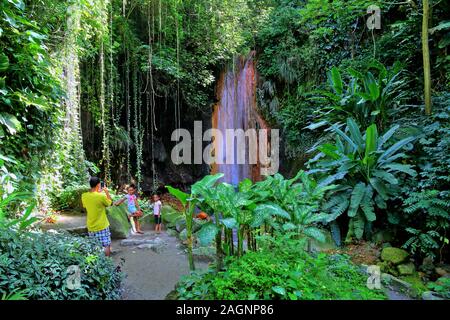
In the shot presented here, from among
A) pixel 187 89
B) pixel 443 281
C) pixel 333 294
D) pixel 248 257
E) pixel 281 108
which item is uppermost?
pixel 187 89

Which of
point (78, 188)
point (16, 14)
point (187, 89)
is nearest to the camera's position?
point (16, 14)

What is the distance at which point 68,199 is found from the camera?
5562 millimetres

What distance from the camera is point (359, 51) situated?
783 centimetres

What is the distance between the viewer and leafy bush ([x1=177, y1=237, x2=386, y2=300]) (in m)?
2.15

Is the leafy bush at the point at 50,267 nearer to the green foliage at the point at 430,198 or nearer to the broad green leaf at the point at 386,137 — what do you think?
the green foliage at the point at 430,198

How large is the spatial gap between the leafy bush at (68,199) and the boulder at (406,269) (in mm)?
5335

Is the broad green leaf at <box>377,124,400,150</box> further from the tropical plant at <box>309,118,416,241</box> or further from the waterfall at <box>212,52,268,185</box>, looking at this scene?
the waterfall at <box>212,52,268,185</box>

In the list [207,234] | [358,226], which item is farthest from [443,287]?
[207,234]

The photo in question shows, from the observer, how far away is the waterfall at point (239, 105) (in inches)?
410

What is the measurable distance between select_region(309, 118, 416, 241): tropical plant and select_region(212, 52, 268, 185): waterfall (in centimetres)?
550

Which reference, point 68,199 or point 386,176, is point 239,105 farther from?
point 386,176

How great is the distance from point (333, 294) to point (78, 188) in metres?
5.01
